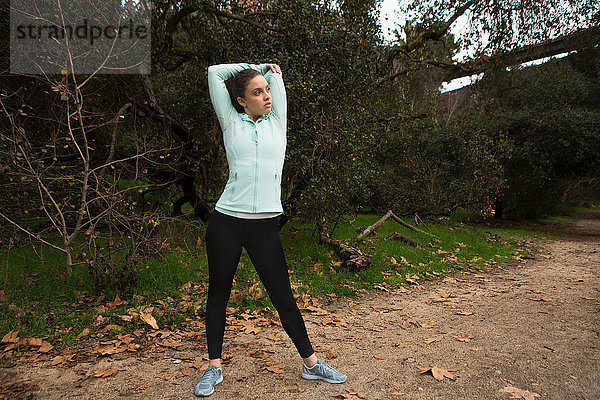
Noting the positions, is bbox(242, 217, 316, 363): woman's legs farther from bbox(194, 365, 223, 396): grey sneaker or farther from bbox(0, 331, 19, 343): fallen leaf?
bbox(0, 331, 19, 343): fallen leaf

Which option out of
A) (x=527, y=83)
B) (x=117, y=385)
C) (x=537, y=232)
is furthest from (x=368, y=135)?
(x=527, y=83)

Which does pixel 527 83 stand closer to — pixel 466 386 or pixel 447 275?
pixel 447 275

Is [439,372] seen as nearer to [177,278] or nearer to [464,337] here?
[464,337]

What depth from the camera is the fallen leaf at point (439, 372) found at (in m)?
2.90

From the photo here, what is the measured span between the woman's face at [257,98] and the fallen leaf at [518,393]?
101 inches

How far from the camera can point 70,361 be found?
3.22 metres

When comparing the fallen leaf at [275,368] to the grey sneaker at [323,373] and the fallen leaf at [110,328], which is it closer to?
the grey sneaker at [323,373]

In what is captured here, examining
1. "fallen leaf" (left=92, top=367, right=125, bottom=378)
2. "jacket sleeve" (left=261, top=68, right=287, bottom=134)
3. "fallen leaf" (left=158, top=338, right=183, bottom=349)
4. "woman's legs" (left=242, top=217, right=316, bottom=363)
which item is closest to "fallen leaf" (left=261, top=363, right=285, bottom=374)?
"woman's legs" (left=242, top=217, right=316, bottom=363)

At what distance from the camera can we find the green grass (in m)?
4.04

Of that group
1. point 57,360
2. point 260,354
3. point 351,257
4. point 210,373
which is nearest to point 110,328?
point 57,360

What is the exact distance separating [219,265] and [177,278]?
2.95 metres

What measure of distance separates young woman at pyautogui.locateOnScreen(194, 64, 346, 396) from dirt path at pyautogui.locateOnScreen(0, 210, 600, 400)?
12.7 inches

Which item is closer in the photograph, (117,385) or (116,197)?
(117,385)

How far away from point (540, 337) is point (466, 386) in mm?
1482
